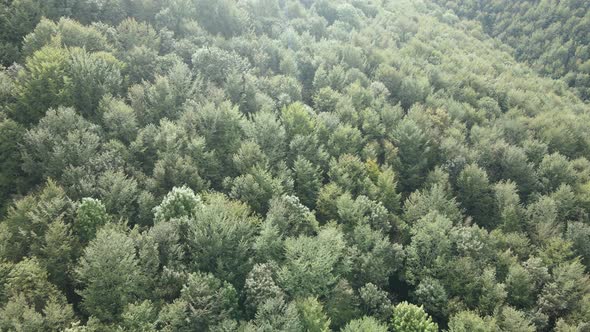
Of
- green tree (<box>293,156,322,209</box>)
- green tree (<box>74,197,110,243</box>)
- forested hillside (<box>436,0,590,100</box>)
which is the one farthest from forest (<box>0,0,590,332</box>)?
forested hillside (<box>436,0,590,100</box>)

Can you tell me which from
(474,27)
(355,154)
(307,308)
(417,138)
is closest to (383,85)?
(417,138)

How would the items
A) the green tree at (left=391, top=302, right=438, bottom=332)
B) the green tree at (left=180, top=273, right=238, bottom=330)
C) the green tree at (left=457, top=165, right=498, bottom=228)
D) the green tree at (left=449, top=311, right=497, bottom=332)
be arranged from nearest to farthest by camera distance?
the green tree at (left=180, top=273, right=238, bottom=330) < the green tree at (left=449, top=311, right=497, bottom=332) < the green tree at (left=391, top=302, right=438, bottom=332) < the green tree at (left=457, top=165, right=498, bottom=228)

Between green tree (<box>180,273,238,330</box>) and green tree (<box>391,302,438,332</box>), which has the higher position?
green tree (<box>180,273,238,330</box>)

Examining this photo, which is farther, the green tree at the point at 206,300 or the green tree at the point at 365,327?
the green tree at the point at 365,327

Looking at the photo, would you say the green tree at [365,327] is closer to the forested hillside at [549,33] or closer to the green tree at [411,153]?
the green tree at [411,153]

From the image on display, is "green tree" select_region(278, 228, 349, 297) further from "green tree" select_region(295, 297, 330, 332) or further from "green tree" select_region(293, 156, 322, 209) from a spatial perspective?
"green tree" select_region(293, 156, 322, 209)

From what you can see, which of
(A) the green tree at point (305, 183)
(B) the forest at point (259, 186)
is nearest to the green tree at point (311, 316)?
(B) the forest at point (259, 186)

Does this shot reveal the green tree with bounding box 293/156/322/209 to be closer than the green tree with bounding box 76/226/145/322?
No
